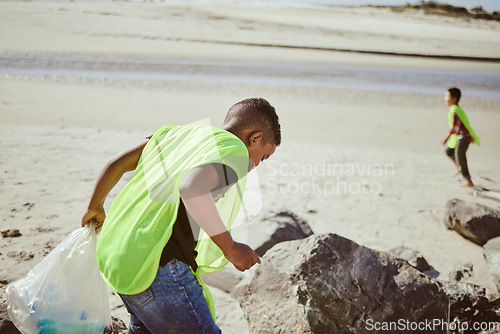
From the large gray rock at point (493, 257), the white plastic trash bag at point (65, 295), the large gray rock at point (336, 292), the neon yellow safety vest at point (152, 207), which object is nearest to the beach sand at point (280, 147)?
the large gray rock at point (493, 257)

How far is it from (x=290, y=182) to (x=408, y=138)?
4006 mm

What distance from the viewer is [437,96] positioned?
1349 centimetres

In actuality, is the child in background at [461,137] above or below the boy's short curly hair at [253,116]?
below

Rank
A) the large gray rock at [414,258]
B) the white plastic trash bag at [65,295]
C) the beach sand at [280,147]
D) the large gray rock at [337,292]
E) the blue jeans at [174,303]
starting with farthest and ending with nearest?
the beach sand at [280,147] < the large gray rock at [414,258] < the large gray rock at [337,292] < the white plastic trash bag at [65,295] < the blue jeans at [174,303]

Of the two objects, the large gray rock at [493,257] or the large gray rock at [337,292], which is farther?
the large gray rock at [493,257]

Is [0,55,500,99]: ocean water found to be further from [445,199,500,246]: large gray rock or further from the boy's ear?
the boy's ear

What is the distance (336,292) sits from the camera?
266 centimetres

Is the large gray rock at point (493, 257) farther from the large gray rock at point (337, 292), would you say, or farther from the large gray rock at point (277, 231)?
the large gray rock at point (277, 231)

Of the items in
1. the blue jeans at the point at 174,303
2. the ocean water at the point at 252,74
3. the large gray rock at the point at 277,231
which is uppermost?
the blue jeans at the point at 174,303

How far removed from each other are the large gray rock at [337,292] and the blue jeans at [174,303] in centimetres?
109

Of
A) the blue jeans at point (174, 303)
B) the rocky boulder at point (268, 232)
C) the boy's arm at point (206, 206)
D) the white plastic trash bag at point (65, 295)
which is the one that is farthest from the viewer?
the rocky boulder at point (268, 232)

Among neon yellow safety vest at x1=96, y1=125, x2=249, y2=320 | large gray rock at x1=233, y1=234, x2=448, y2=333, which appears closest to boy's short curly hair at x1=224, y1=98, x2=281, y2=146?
neon yellow safety vest at x1=96, y1=125, x2=249, y2=320

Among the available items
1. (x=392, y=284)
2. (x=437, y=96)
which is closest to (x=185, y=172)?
(x=392, y=284)

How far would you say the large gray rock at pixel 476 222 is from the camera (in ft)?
14.6
